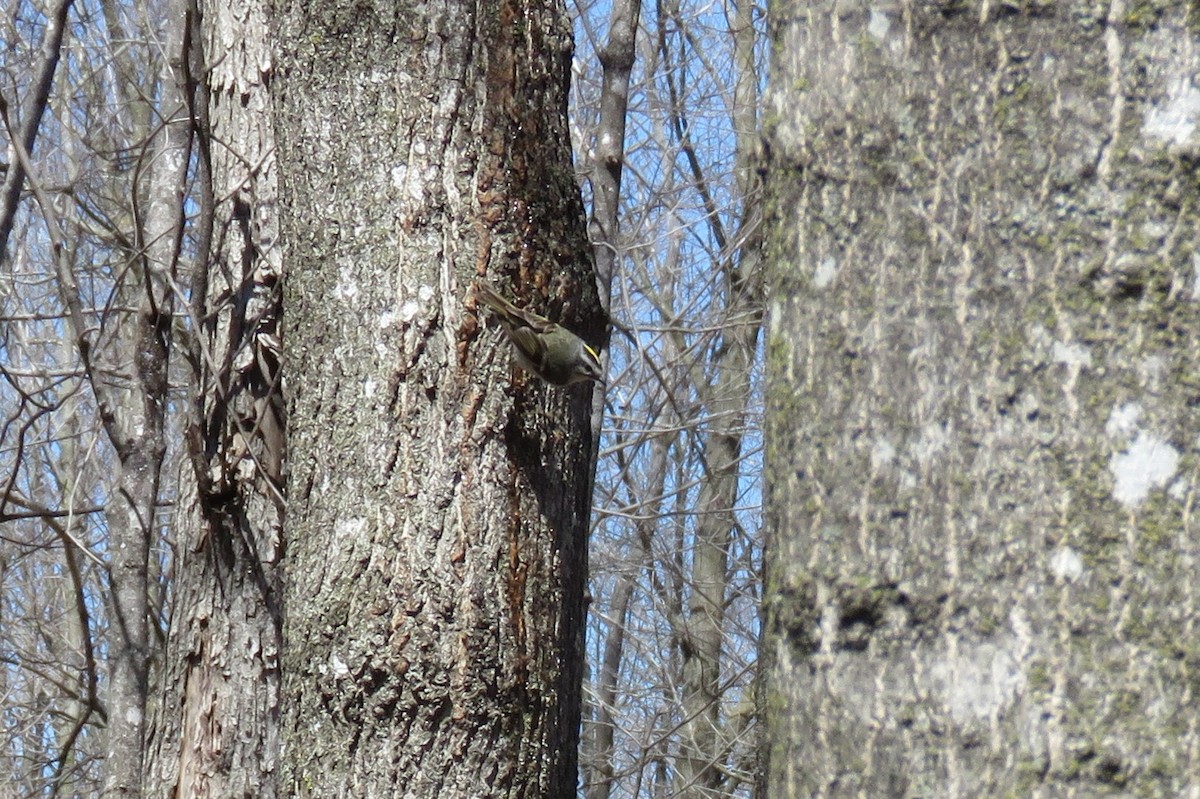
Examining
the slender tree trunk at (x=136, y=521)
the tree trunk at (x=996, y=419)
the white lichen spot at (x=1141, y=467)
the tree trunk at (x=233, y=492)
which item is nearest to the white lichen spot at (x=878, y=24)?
the tree trunk at (x=996, y=419)

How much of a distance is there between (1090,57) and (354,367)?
215 cm

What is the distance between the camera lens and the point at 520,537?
10.1ft

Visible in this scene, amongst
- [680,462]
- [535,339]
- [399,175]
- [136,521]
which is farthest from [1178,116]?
[680,462]

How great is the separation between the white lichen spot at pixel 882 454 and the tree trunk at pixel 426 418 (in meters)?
1.80

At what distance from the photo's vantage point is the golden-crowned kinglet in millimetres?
3014

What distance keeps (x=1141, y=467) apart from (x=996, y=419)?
0.14m

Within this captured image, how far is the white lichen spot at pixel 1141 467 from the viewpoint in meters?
1.22

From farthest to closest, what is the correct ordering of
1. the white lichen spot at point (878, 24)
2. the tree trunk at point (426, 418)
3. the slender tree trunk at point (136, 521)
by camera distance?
the slender tree trunk at point (136, 521), the tree trunk at point (426, 418), the white lichen spot at point (878, 24)

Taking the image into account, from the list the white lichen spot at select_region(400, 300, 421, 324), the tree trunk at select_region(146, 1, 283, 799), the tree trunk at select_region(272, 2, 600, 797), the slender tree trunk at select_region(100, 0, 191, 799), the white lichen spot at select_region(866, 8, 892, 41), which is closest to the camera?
the white lichen spot at select_region(866, 8, 892, 41)

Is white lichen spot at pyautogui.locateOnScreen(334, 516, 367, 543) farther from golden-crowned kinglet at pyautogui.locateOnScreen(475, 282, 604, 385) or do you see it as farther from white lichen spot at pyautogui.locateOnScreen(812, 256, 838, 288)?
white lichen spot at pyautogui.locateOnScreen(812, 256, 838, 288)

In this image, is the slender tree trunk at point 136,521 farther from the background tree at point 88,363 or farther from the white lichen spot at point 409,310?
the white lichen spot at point 409,310

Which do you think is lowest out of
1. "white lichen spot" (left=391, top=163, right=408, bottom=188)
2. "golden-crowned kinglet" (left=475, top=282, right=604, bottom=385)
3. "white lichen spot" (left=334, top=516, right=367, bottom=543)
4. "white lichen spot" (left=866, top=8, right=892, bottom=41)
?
"white lichen spot" (left=334, top=516, right=367, bottom=543)

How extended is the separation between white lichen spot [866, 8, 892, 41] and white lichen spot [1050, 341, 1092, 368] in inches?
14.7

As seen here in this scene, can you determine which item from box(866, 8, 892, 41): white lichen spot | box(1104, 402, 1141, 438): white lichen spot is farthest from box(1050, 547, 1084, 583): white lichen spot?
box(866, 8, 892, 41): white lichen spot
